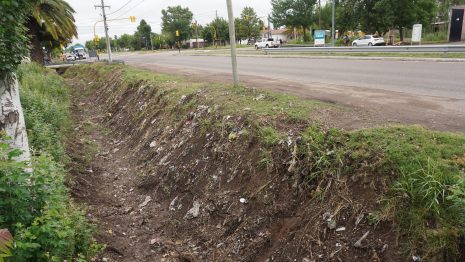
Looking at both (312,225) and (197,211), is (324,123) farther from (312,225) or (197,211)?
(197,211)

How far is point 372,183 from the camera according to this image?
3.85 m

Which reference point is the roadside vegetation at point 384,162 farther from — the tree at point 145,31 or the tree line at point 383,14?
the tree at point 145,31

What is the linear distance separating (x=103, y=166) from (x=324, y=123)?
5611 mm

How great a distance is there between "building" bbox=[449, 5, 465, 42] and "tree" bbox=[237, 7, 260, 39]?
4704 cm

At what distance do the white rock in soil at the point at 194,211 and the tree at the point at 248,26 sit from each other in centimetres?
7390

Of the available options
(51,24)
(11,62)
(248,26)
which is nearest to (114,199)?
(11,62)

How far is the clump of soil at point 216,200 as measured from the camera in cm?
378

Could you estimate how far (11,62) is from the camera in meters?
4.44

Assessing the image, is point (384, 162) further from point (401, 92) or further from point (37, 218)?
point (401, 92)

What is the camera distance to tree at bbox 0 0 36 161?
420cm

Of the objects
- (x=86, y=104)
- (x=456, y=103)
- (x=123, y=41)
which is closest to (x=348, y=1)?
(x=86, y=104)

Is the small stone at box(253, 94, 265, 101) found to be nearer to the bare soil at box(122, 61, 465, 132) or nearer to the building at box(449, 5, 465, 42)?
the bare soil at box(122, 61, 465, 132)

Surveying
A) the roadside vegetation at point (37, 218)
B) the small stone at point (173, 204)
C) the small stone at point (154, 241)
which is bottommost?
the small stone at point (154, 241)

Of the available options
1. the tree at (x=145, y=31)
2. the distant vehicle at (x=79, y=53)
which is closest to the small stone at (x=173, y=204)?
the distant vehicle at (x=79, y=53)
